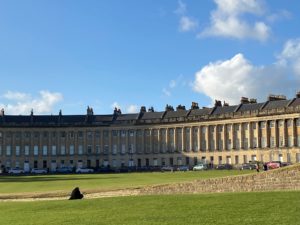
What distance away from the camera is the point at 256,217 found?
55.5ft

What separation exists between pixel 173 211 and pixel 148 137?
338 feet

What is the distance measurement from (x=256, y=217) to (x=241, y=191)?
30.8 feet

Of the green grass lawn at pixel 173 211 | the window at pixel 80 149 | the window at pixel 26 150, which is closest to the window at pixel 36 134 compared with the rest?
the window at pixel 26 150

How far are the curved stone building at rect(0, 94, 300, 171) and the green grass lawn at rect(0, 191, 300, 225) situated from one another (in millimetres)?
78472

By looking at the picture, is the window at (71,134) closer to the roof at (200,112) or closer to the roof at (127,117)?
the roof at (127,117)

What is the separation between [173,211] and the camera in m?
19.5

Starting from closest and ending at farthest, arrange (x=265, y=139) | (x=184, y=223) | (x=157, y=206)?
1. (x=184, y=223)
2. (x=157, y=206)
3. (x=265, y=139)

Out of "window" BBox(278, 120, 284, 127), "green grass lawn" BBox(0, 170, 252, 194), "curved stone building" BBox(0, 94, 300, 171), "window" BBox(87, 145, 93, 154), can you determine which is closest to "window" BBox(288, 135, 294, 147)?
"curved stone building" BBox(0, 94, 300, 171)

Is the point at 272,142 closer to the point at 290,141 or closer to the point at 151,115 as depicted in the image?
the point at 290,141

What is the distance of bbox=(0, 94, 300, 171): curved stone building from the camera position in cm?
10281

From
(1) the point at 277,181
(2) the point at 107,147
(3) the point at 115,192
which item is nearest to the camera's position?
(1) the point at 277,181

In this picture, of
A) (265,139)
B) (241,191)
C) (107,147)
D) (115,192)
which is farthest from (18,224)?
(107,147)

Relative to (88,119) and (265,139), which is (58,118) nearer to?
(88,119)

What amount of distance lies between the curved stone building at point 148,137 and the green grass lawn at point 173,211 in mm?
78472
